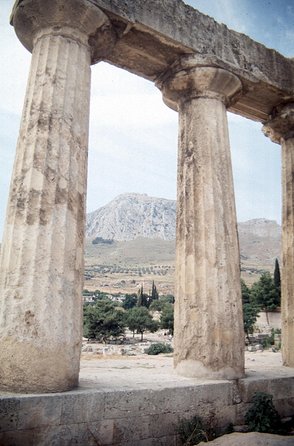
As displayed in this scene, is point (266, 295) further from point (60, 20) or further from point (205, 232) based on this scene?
point (60, 20)

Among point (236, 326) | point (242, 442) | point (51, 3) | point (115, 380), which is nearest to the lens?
point (242, 442)

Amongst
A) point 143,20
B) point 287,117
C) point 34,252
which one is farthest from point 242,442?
point 287,117

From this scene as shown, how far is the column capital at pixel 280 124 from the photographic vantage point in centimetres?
995

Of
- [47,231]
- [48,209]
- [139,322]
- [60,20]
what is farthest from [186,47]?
[139,322]

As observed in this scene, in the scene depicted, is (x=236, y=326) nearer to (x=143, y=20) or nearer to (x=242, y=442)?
(x=242, y=442)

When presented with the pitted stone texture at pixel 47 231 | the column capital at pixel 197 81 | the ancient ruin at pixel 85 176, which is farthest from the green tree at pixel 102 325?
the pitted stone texture at pixel 47 231

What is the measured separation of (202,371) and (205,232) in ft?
8.49

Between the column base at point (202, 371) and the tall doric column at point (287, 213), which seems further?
the tall doric column at point (287, 213)

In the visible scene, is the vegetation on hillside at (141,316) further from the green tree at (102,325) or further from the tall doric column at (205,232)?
the tall doric column at (205,232)

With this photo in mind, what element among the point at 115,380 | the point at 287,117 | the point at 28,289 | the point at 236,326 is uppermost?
the point at 287,117

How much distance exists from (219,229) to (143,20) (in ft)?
14.7

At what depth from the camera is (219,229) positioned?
7.39 m

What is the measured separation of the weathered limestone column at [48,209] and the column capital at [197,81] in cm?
214

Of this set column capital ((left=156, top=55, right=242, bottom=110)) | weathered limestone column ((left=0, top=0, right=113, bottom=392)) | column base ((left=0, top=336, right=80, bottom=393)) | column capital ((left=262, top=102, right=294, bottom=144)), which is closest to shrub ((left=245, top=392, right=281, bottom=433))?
weathered limestone column ((left=0, top=0, right=113, bottom=392))
